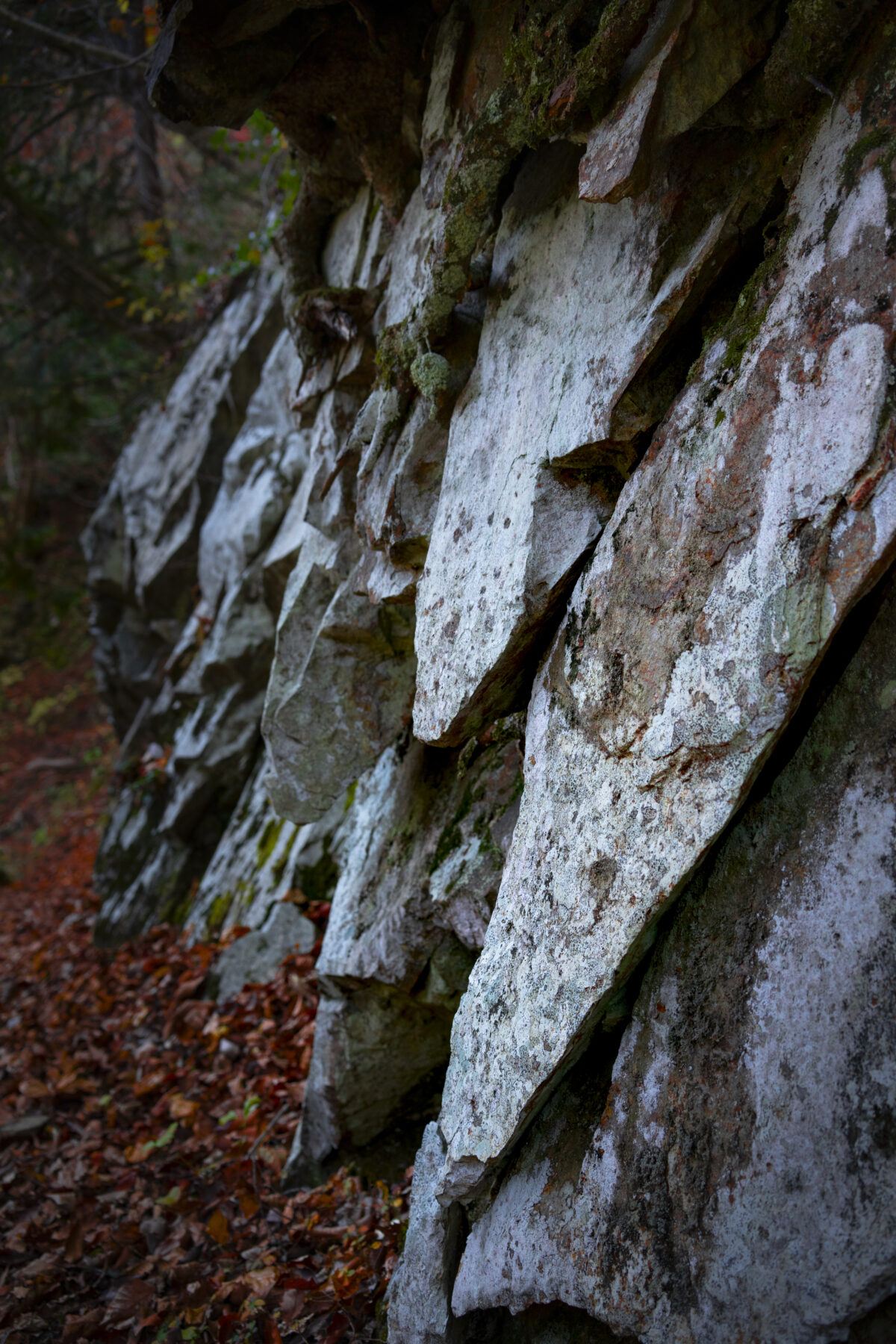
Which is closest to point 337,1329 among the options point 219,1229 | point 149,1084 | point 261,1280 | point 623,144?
point 261,1280

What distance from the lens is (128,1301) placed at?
3.95 m

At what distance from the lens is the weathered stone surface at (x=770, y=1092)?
1.94 m

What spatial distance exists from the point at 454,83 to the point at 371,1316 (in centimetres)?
540

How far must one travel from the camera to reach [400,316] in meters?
4.08

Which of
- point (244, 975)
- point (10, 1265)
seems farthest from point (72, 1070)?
point (10, 1265)

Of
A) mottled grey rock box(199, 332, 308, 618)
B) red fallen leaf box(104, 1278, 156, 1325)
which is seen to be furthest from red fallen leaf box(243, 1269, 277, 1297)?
mottled grey rock box(199, 332, 308, 618)

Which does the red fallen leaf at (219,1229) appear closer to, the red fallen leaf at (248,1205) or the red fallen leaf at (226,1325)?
the red fallen leaf at (248,1205)

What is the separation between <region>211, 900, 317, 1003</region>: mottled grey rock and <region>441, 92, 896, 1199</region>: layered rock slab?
10.7 ft

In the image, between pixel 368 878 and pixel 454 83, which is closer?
pixel 454 83

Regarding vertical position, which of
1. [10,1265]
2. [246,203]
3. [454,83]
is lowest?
[10,1265]

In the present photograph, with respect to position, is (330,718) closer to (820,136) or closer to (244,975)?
(244,975)

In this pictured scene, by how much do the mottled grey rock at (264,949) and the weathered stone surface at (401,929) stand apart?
1397 millimetres

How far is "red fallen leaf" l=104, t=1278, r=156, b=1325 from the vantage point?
3871 millimetres

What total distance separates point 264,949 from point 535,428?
474cm
